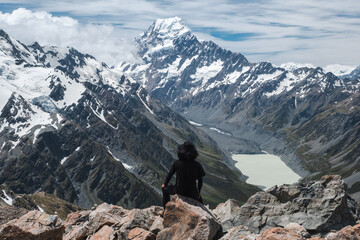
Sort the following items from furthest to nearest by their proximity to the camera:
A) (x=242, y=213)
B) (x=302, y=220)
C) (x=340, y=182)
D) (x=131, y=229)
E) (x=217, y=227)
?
(x=340, y=182) < (x=242, y=213) < (x=302, y=220) < (x=131, y=229) < (x=217, y=227)

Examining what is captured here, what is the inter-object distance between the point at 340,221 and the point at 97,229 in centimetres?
2087

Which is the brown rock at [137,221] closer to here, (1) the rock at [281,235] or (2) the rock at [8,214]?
(1) the rock at [281,235]

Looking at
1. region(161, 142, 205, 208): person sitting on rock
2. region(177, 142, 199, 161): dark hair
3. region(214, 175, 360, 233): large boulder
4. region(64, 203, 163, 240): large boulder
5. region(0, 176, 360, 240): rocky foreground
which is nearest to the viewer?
region(0, 176, 360, 240): rocky foreground

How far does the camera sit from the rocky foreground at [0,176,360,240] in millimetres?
26938

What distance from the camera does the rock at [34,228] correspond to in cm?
2856

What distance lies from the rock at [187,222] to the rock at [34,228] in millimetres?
7971

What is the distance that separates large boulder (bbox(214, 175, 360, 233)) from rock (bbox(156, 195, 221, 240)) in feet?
23.6

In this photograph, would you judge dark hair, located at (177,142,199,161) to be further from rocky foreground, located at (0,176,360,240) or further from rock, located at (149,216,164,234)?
rock, located at (149,216,164,234)

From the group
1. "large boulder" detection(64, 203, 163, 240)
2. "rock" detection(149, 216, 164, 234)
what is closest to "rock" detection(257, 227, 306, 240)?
"rock" detection(149, 216, 164, 234)

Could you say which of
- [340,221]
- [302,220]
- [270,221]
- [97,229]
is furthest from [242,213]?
[97,229]

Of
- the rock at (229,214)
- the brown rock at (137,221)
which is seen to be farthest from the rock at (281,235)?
the brown rock at (137,221)

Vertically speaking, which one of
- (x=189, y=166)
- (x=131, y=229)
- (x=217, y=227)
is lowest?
(x=131, y=229)

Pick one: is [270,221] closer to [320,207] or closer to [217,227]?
[320,207]

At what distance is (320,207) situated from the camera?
3622 cm
